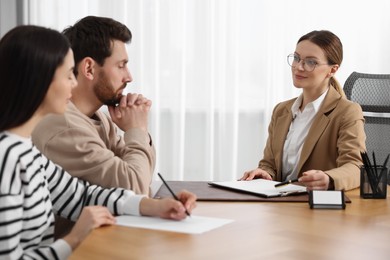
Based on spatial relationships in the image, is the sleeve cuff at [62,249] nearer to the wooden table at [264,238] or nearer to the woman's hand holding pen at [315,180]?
the wooden table at [264,238]

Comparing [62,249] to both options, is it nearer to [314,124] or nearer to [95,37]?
[95,37]

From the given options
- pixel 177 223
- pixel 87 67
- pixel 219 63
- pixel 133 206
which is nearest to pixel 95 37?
pixel 87 67

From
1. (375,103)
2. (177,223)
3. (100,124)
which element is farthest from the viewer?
(375,103)

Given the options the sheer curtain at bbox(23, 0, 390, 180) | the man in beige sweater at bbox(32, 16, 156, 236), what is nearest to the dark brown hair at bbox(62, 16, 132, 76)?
the man in beige sweater at bbox(32, 16, 156, 236)

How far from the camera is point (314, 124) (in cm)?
271

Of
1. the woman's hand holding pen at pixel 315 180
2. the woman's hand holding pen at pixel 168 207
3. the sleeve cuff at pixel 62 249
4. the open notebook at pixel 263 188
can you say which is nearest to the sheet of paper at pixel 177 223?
the woman's hand holding pen at pixel 168 207

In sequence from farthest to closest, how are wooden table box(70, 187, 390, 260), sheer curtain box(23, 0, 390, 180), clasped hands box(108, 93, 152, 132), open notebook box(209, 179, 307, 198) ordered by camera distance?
sheer curtain box(23, 0, 390, 180), clasped hands box(108, 93, 152, 132), open notebook box(209, 179, 307, 198), wooden table box(70, 187, 390, 260)

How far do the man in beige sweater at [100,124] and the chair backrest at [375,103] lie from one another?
1187mm

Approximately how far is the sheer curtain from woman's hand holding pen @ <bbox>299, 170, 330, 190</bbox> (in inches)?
86.7

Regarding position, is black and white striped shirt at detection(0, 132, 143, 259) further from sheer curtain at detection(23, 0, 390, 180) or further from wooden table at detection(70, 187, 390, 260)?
sheer curtain at detection(23, 0, 390, 180)

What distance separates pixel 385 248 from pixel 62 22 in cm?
375

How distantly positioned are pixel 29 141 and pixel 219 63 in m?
3.02

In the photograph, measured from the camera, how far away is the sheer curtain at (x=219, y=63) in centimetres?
432

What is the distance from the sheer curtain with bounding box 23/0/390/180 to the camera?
4.32 m
